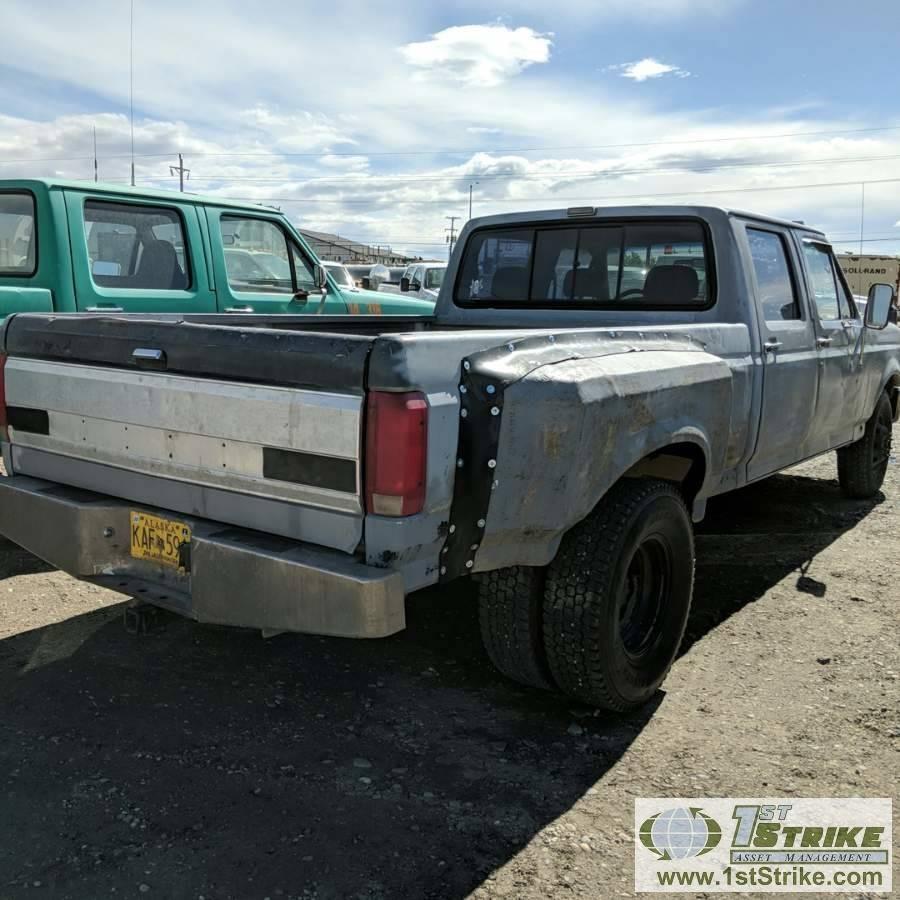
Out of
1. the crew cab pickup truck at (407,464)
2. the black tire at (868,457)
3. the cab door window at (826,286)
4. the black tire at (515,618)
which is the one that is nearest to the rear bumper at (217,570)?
the crew cab pickup truck at (407,464)

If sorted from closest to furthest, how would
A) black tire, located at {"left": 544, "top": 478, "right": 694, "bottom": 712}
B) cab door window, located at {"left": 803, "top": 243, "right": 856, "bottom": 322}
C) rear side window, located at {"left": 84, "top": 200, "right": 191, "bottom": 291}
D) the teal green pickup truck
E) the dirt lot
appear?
the dirt lot < black tire, located at {"left": 544, "top": 478, "right": 694, "bottom": 712} < cab door window, located at {"left": 803, "top": 243, "right": 856, "bottom": 322} < the teal green pickup truck < rear side window, located at {"left": 84, "top": 200, "right": 191, "bottom": 291}

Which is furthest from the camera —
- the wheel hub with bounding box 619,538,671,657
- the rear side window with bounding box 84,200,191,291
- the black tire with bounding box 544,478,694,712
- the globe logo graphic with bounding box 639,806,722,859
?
the rear side window with bounding box 84,200,191,291

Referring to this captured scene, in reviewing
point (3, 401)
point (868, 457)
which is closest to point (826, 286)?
point (868, 457)

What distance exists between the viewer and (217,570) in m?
2.63

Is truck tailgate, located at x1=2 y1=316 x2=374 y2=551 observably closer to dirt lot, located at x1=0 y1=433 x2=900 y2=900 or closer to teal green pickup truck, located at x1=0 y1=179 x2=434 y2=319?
dirt lot, located at x1=0 y1=433 x2=900 y2=900

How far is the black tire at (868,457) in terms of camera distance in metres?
6.29

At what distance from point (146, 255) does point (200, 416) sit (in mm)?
3562

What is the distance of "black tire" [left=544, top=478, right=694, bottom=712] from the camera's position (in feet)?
9.75

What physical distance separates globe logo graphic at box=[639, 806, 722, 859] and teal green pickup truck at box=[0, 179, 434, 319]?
4.27 metres

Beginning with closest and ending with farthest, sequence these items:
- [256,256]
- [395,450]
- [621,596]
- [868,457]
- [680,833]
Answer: [395,450], [680,833], [621,596], [868,457], [256,256]

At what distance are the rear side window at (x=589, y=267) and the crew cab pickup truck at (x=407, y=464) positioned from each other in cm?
5

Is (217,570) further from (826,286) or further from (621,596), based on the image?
(826,286)

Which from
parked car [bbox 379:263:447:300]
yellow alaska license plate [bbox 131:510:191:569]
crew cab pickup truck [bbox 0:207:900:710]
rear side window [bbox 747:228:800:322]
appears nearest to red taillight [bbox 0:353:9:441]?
crew cab pickup truck [bbox 0:207:900:710]

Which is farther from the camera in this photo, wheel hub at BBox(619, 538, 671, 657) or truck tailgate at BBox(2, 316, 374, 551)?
wheel hub at BBox(619, 538, 671, 657)
